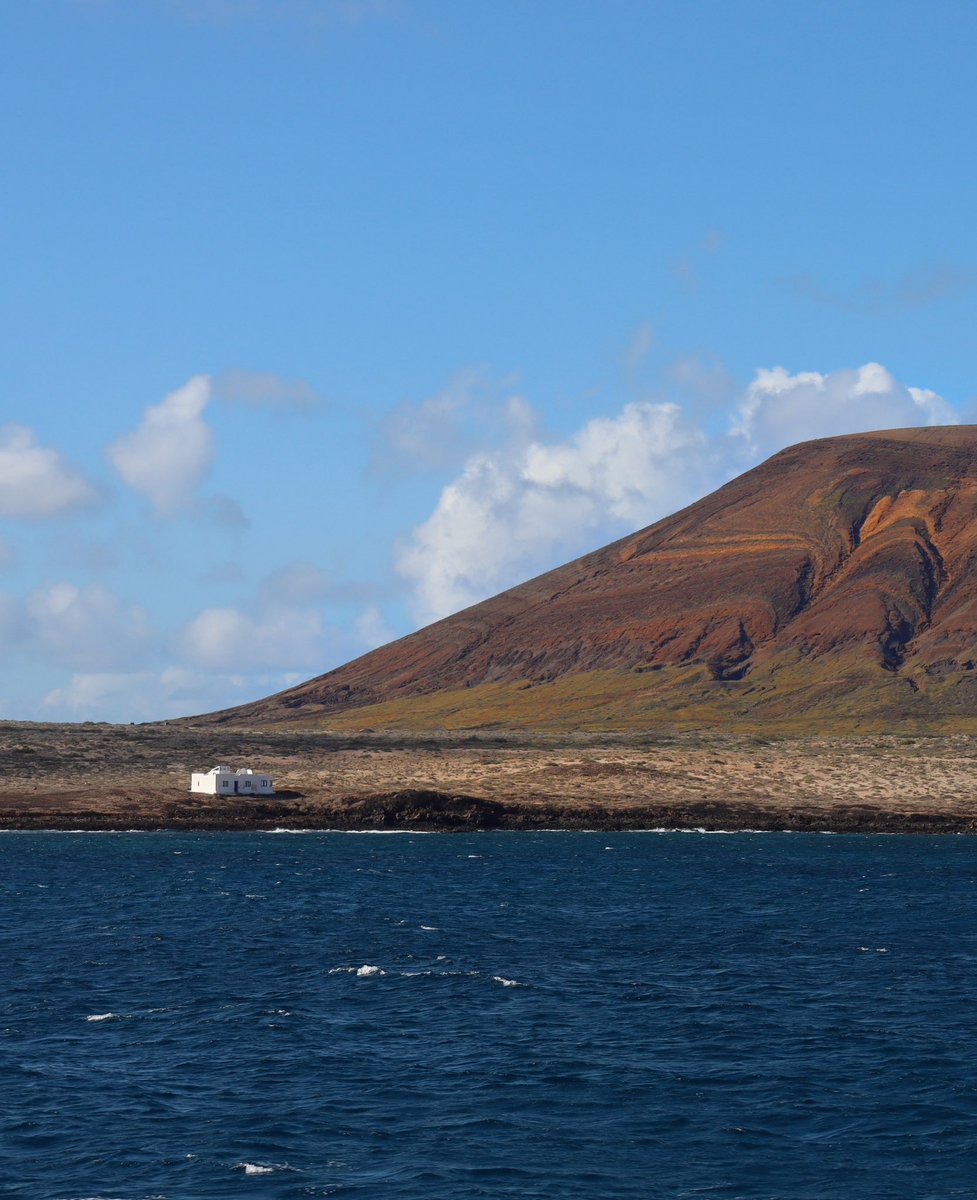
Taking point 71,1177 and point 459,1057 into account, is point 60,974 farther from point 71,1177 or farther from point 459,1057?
point 71,1177

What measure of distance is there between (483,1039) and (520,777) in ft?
310

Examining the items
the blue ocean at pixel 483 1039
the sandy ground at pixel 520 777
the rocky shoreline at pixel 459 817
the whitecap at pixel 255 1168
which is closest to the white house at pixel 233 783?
the sandy ground at pixel 520 777

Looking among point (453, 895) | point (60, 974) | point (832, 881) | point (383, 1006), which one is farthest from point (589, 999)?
point (832, 881)

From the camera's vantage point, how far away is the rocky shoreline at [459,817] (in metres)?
119

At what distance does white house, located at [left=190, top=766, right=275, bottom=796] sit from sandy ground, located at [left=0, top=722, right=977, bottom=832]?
7.58ft

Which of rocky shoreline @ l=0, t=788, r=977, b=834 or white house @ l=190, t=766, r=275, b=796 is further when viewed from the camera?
white house @ l=190, t=766, r=275, b=796

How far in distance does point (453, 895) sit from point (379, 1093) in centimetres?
4098

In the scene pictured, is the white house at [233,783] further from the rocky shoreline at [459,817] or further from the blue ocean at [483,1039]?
the blue ocean at [483,1039]

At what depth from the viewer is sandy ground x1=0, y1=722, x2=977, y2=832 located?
124 metres

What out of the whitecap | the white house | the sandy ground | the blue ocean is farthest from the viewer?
the white house

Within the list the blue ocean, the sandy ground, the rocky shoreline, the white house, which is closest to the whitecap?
the blue ocean

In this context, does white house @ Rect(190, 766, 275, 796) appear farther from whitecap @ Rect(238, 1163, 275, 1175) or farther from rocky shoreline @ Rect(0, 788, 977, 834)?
whitecap @ Rect(238, 1163, 275, 1175)

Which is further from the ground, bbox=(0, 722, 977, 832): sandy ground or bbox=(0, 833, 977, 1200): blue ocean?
bbox=(0, 722, 977, 832): sandy ground

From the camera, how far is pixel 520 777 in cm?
14000
